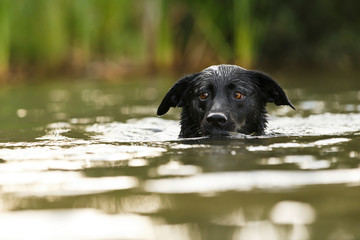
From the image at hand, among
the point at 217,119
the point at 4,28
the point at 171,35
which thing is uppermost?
the point at 171,35

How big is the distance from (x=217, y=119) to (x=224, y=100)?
1.48 ft

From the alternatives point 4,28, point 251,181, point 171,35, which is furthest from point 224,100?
point 171,35

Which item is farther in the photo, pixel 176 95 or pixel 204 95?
pixel 176 95

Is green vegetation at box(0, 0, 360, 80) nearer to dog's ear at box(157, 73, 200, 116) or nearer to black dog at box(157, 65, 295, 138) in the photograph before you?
dog's ear at box(157, 73, 200, 116)

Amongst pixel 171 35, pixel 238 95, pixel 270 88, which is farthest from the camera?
pixel 171 35

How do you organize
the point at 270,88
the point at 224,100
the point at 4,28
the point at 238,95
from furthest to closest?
the point at 4,28 < the point at 270,88 < the point at 238,95 < the point at 224,100

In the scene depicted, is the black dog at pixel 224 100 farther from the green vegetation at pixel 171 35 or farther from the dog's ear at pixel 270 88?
the green vegetation at pixel 171 35

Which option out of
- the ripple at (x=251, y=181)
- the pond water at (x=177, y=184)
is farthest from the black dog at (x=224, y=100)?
the ripple at (x=251, y=181)

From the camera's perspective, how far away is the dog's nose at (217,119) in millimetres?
5219

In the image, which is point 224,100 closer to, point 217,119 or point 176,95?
point 217,119

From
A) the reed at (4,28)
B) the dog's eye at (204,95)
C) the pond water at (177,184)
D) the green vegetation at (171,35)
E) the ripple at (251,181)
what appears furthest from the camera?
the green vegetation at (171,35)

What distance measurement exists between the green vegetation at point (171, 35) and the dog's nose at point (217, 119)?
8.38m

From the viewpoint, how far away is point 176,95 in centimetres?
632

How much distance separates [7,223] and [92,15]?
13.4 meters
